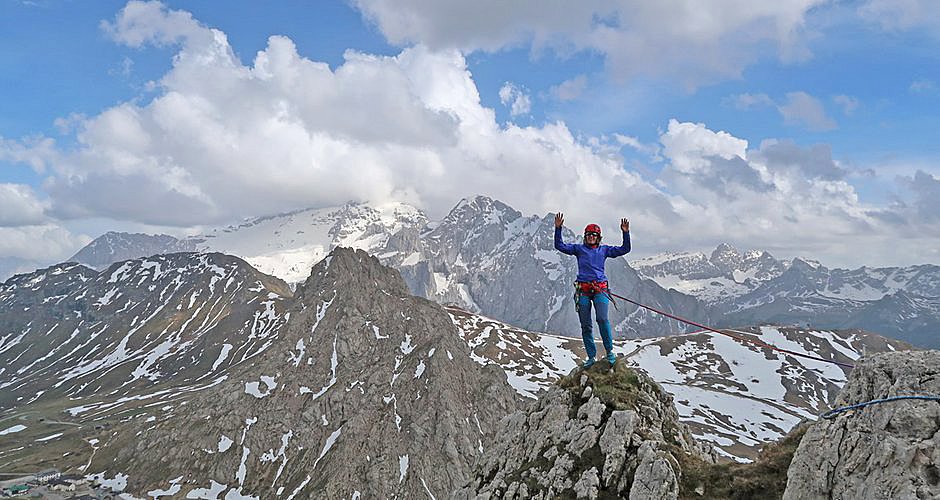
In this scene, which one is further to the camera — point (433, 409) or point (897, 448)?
point (433, 409)

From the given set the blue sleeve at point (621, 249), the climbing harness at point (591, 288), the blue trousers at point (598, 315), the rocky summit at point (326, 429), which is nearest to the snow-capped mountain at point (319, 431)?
the rocky summit at point (326, 429)

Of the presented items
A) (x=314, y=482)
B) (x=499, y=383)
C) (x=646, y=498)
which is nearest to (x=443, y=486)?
(x=314, y=482)

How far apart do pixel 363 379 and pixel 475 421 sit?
38.6m

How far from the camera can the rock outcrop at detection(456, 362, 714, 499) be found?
768 inches

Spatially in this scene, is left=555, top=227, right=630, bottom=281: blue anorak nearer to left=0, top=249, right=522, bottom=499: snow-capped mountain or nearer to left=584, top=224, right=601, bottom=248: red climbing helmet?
left=584, top=224, right=601, bottom=248: red climbing helmet

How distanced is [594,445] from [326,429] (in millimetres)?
143887

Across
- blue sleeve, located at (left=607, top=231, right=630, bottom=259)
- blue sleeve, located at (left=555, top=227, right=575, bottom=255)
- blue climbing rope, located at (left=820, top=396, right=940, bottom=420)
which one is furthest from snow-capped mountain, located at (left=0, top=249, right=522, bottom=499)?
blue climbing rope, located at (left=820, top=396, right=940, bottom=420)

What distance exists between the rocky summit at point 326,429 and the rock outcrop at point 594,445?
114 meters

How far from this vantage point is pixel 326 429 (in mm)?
150250

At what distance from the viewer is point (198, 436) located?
152875 mm

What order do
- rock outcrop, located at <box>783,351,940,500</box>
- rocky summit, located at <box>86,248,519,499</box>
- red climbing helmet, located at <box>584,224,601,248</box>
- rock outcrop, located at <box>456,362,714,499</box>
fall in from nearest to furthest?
rock outcrop, located at <box>783,351,940,500</box> < rock outcrop, located at <box>456,362,714,499</box> < red climbing helmet, located at <box>584,224,601,248</box> < rocky summit, located at <box>86,248,519,499</box>

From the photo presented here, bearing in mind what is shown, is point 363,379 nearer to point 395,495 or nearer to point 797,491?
point 395,495

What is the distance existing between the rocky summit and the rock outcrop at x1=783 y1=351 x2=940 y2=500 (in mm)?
126754

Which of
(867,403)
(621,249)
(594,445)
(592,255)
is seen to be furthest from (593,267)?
(867,403)
